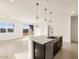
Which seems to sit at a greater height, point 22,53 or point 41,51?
point 41,51

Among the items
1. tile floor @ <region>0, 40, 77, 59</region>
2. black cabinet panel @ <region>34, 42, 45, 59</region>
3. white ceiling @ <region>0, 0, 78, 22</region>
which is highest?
white ceiling @ <region>0, 0, 78, 22</region>

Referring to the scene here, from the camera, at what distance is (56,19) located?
40.1 feet

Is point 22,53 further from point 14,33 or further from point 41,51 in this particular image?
point 14,33

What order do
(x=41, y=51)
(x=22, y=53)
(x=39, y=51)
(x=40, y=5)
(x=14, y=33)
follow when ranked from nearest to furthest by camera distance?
(x=41, y=51) → (x=39, y=51) → (x=22, y=53) → (x=40, y=5) → (x=14, y=33)

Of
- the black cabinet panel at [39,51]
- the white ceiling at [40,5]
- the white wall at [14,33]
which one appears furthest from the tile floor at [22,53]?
the white wall at [14,33]

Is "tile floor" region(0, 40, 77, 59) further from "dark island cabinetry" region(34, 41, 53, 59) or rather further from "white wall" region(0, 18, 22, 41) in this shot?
"white wall" region(0, 18, 22, 41)

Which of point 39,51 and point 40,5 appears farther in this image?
Result: point 40,5

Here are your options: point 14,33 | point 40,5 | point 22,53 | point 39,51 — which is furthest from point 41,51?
point 14,33

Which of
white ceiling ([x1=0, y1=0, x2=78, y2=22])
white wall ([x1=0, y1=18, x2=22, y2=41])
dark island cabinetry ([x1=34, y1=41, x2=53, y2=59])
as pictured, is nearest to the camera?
dark island cabinetry ([x1=34, y1=41, x2=53, y2=59])

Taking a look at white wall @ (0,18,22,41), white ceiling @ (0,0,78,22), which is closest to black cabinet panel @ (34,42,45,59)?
white ceiling @ (0,0,78,22)

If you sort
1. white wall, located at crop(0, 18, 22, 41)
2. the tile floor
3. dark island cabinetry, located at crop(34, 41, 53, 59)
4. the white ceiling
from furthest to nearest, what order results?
white wall, located at crop(0, 18, 22, 41) < the white ceiling < the tile floor < dark island cabinetry, located at crop(34, 41, 53, 59)

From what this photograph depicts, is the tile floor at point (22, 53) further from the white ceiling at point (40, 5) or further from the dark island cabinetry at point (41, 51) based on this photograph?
the white ceiling at point (40, 5)

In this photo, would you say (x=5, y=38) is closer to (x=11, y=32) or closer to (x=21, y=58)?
(x=11, y=32)

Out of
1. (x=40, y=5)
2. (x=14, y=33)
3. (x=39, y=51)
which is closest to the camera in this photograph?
(x=39, y=51)
